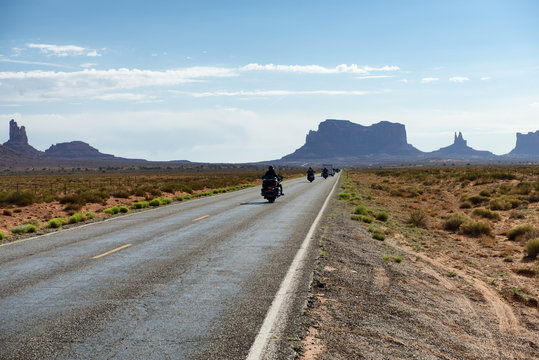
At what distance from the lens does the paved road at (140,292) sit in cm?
469

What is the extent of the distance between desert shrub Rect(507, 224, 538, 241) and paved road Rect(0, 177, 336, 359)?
327 inches

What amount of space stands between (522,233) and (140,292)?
14382mm

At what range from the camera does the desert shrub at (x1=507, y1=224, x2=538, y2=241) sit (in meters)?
15.1

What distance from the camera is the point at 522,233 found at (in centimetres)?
1576

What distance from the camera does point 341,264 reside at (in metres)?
9.23

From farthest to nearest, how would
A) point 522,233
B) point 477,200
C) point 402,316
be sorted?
1. point 477,200
2. point 522,233
3. point 402,316

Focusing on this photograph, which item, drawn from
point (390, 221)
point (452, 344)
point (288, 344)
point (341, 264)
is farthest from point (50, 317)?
point (390, 221)

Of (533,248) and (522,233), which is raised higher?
(533,248)

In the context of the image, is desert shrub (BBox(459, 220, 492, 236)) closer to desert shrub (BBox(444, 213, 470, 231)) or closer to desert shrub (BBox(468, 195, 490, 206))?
desert shrub (BBox(444, 213, 470, 231))

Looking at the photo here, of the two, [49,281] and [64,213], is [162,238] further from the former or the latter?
[64,213]

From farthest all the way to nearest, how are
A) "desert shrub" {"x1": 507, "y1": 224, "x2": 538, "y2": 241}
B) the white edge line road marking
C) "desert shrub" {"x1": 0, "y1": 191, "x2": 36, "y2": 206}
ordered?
"desert shrub" {"x1": 0, "y1": 191, "x2": 36, "y2": 206}
"desert shrub" {"x1": 507, "y1": 224, "x2": 538, "y2": 241}
the white edge line road marking

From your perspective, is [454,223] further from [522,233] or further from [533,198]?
[533,198]

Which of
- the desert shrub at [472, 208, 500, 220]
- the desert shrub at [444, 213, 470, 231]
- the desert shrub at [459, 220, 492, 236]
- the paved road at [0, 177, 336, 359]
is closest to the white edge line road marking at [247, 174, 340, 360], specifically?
the paved road at [0, 177, 336, 359]

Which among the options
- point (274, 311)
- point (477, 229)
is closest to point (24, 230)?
point (274, 311)
